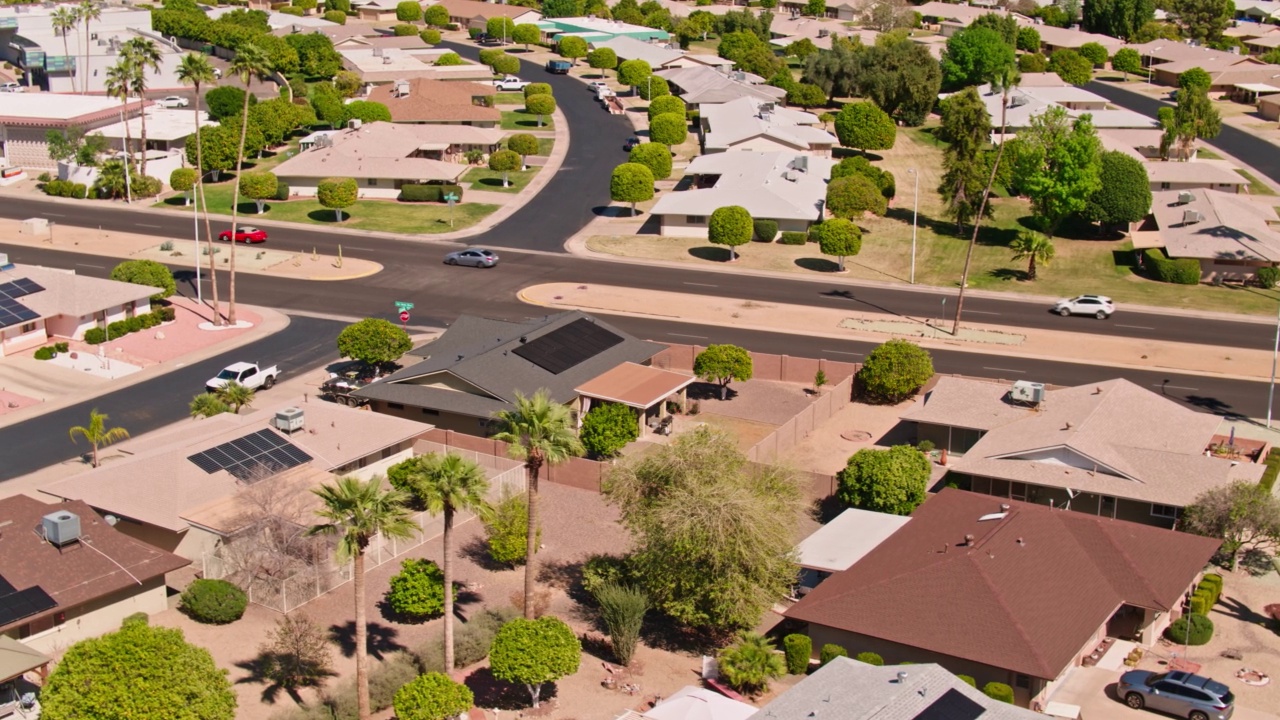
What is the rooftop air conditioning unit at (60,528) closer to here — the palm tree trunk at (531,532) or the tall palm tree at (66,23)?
the palm tree trunk at (531,532)

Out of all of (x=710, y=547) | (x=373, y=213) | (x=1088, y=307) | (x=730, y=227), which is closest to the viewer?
(x=710, y=547)

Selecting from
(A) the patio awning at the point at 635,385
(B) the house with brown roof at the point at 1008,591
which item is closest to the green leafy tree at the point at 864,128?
(A) the patio awning at the point at 635,385

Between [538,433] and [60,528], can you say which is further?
[60,528]

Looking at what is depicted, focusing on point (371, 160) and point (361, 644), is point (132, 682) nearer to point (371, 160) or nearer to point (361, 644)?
point (361, 644)

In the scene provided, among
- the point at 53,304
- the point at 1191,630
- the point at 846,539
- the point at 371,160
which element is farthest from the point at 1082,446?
the point at 371,160

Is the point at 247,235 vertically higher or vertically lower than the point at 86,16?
lower

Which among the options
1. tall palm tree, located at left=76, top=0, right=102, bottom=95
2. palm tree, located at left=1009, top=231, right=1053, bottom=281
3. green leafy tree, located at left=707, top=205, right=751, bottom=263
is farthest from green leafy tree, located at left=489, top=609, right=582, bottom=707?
tall palm tree, located at left=76, top=0, right=102, bottom=95

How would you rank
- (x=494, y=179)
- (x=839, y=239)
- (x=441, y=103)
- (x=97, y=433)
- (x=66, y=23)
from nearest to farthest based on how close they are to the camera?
(x=97, y=433), (x=839, y=239), (x=494, y=179), (x=441, y=103), (x=66, y=23)
